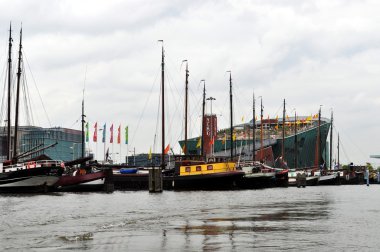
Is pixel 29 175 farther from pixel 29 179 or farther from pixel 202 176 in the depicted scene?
pixel 202 176

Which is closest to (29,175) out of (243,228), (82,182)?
(82,182)

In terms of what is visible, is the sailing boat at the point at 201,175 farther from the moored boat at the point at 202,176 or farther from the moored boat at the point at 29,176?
the moored boat at the point at 29,176

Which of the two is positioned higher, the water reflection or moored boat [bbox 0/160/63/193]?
moored boat [bbox 0/160/63/193]

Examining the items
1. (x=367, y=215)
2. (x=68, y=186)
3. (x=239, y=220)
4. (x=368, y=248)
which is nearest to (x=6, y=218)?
(x=239, y=220)

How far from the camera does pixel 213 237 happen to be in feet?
68.3

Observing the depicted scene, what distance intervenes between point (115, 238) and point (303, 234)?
6.23 meters

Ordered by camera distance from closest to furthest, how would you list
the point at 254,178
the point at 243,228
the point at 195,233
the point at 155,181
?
the point at 195,233
the point at 243,228
the point at 155,181
the point at 254,178

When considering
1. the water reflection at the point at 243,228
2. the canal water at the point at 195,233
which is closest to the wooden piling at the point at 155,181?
the canal water at the point at 195,233

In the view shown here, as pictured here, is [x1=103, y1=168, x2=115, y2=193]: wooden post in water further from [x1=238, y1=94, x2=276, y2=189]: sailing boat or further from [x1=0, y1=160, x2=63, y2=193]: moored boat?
[x1=238, y1=94, x2=276, y2=189]: sailing boat

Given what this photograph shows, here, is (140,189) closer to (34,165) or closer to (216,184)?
(216,184)

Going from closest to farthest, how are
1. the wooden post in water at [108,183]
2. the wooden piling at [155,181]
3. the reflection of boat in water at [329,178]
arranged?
the wooden piling at [155,181] → the wooden post in water at [108,183] → the reflection of boat in water at [329,178]

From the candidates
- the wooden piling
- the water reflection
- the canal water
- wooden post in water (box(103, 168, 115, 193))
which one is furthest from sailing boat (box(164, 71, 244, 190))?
the water reflection

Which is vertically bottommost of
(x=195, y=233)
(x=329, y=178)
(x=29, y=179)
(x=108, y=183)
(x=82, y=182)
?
(x=195, y=233)

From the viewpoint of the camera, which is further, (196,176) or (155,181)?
(196,176)
